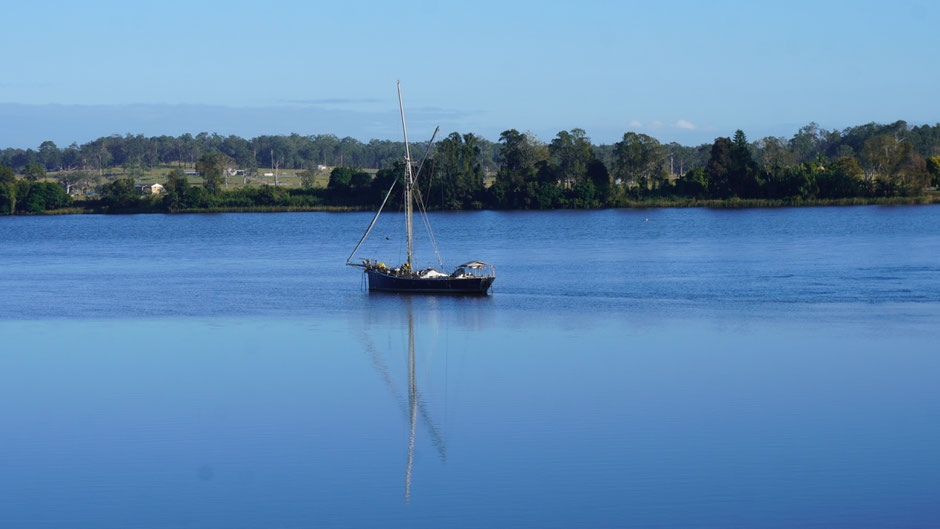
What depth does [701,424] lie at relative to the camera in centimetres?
2322

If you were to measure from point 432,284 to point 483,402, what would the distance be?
2502 cm

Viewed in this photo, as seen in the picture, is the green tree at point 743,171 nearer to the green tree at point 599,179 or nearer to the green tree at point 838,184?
the green tree at point 838,184

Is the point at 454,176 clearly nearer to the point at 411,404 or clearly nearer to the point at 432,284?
the point at 432,284

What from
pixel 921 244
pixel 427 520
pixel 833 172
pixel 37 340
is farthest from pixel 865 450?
pixel 833 172

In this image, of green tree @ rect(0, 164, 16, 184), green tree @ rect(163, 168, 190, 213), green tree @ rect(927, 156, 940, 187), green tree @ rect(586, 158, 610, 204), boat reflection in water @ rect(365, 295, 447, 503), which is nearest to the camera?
boat reflection in water @ rect(365, 295, 447, 503)

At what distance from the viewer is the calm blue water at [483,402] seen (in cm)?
1823

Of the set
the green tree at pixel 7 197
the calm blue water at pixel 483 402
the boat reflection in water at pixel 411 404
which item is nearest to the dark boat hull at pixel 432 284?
the calm blue water at pixel 483 402

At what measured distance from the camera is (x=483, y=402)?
26.0m

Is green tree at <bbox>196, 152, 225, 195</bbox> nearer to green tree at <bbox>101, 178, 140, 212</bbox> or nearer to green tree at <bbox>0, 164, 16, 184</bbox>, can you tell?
green tree at <bbox>101, 178, 140, 212</bbox>

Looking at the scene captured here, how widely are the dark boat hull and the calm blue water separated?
88 centimetres

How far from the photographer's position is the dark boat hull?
164 ft

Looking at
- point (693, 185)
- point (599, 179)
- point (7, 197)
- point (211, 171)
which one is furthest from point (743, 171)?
point (7, 197)

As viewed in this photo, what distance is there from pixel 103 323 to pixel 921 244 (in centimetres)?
5686

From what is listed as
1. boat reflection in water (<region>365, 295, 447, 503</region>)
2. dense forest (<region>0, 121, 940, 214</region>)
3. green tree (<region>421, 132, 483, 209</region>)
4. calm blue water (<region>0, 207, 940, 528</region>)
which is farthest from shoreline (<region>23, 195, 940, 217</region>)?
boat reflection in water (<region>365, 295, 447, 503</region>)
